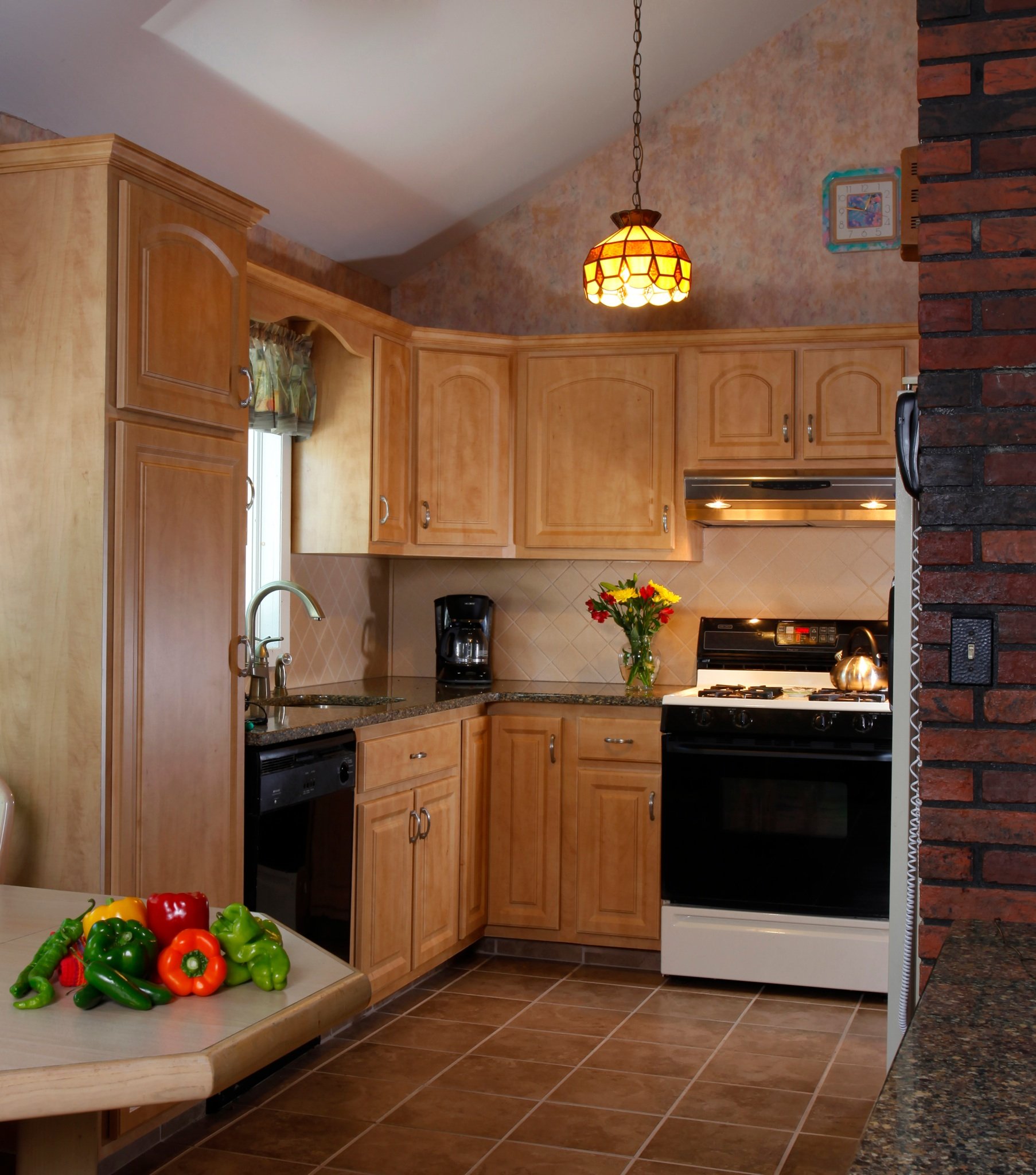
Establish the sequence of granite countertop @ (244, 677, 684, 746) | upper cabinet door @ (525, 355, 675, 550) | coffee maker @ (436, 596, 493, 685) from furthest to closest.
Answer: coffee maker @ (436, 596, 493, 685)
upper cabinet door @ (525, 355, 675, 550)
granite countertop @ (244, 677, 684, 746)

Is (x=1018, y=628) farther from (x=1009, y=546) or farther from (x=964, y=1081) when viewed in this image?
(x=964, y=1081)

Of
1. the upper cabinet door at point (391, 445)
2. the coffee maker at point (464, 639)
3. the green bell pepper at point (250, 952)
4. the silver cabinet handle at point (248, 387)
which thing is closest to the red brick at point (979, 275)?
the green bell pepper at point (250, 952)

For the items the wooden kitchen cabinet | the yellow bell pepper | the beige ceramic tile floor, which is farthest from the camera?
the wooden kitchen cabinet

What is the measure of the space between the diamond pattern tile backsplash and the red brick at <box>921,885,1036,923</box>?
277cm

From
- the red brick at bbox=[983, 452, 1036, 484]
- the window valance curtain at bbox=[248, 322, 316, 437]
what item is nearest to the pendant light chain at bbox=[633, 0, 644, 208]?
the window valance curtain at bbox=[248, 322, 316, 437]

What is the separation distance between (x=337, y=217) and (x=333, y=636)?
4.83ft

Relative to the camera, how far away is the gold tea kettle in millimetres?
4184

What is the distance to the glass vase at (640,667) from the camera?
14.7 feet

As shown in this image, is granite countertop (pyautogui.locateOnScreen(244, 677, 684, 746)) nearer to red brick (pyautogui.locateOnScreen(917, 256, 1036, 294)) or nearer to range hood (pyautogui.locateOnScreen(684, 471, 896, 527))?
range hood (pyautogui.locateOnScreen(684, 471, 896, 527))

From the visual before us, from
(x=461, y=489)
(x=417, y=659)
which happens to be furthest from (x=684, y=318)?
(x=417, y=659)

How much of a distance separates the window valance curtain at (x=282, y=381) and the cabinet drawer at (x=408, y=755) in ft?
3.50

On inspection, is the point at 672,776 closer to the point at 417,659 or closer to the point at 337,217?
the point at 417,659

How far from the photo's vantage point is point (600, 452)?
4.45 m

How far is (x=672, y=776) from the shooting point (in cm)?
407
